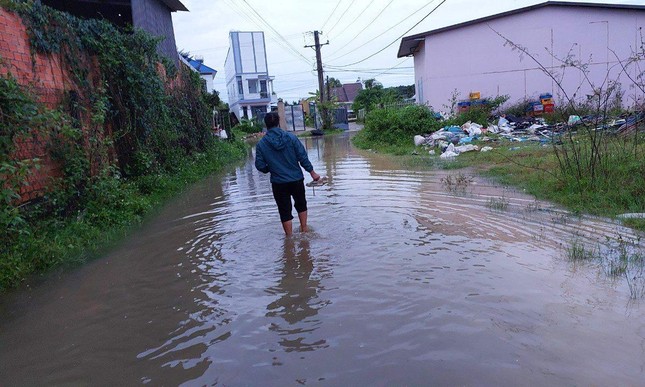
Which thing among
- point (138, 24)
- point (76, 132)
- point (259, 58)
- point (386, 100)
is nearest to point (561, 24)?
point (386, 100)

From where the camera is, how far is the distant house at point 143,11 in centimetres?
1444

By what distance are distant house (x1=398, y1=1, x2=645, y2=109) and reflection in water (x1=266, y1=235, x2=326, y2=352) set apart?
18.7m

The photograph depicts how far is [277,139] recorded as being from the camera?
6.18m

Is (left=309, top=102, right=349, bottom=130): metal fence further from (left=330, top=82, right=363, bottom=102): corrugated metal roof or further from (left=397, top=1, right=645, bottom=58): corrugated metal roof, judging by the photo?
(left=330, top=82, right=363, bottom=102): corrugated metal roof

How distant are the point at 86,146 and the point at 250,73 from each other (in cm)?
5138

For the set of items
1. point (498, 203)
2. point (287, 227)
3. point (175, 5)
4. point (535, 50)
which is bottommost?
point (498, 203)

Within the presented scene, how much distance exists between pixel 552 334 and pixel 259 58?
57.4 meters

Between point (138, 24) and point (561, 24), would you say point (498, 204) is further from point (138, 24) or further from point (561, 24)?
point (561, 24)

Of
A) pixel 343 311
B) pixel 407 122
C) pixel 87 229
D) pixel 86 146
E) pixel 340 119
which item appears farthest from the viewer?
pixel 340 119

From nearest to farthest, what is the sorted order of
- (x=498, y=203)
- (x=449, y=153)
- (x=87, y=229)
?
(x=87, y=229) < (x=498, y=203) < (x=449, y=153)

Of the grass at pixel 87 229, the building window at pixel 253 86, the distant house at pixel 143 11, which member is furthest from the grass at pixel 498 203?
the building window at pixel 253 86

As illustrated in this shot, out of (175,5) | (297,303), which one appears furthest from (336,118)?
(297,303)

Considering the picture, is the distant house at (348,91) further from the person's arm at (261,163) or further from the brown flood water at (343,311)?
the brown flood water at (343,311)

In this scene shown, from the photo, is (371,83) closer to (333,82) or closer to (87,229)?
(333,82)
